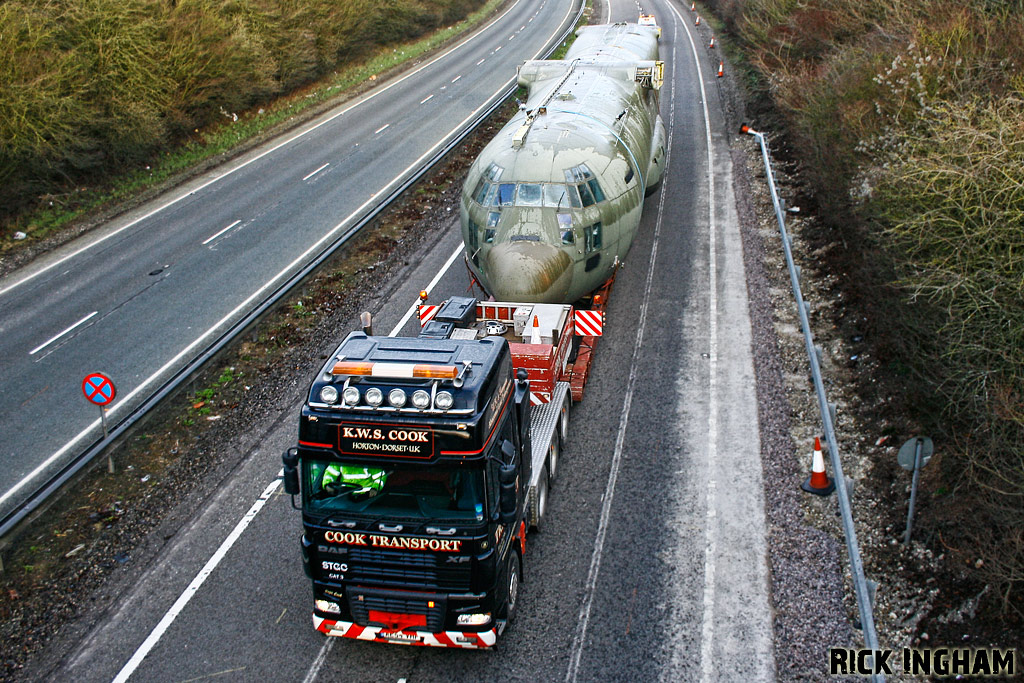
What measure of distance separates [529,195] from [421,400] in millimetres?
8201

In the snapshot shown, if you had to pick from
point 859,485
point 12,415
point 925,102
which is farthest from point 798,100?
point 12,415

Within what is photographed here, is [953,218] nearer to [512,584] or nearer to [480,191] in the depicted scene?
[480,191]

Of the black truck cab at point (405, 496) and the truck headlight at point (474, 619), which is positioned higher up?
the black truck cab at point (405, 496)

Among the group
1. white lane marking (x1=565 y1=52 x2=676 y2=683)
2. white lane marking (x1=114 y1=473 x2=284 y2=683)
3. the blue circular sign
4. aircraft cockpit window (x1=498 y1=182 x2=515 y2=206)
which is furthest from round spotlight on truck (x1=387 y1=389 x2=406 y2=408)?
aircraft cockpit window (x1=498 y1=182 x2=515 y2=206)

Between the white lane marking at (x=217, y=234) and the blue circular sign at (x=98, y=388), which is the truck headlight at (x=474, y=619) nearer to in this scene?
the blue circular sign at (x=98, y=388)

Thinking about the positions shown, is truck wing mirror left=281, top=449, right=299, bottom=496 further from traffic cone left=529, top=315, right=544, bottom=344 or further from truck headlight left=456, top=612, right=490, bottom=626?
traffic cone left=529, top=315, right=544, bottom=344

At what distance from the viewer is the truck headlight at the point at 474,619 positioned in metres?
9.64

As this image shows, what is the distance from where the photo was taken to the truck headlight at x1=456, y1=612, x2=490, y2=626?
9.64m

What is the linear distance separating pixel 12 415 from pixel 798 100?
23.2 metres

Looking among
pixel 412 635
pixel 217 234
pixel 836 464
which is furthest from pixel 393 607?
pixel 217 234

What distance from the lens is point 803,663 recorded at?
402 inches

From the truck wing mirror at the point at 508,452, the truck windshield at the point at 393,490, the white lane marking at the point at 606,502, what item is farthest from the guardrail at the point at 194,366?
the white lane marking at the point at 606,502

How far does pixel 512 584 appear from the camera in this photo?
10.8 meters

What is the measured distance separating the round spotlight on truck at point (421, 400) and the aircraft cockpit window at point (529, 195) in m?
7.99
